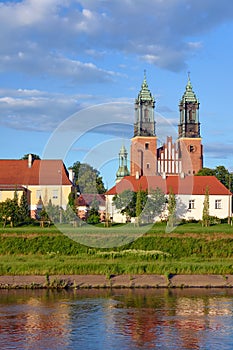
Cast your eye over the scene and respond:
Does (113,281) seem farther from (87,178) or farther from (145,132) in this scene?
(145,132)

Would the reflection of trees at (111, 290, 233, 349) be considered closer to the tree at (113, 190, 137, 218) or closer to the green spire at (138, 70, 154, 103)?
the tree at (113, 190, 137, 218)

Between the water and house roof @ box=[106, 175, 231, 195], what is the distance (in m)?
34.6

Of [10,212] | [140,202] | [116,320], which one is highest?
[140,202]

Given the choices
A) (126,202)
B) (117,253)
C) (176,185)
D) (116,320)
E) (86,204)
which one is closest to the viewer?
(116,320)

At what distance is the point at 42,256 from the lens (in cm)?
3978

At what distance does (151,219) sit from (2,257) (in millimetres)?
22313

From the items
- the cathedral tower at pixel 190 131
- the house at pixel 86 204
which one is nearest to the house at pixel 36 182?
the house at pixel 86 204

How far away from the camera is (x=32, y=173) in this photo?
221 ft

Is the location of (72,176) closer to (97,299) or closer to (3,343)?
(97,299)

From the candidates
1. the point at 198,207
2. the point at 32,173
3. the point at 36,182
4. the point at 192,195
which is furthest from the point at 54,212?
the point at 198,207

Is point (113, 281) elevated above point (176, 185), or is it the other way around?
point (176, 185)

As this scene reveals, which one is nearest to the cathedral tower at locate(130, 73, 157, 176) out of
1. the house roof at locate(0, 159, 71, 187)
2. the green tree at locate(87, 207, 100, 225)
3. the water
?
the house roof at locate(0, 159, 71, 187)

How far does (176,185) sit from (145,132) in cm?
2843

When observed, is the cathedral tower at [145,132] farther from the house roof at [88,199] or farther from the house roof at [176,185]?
the house roof at [88,199]
